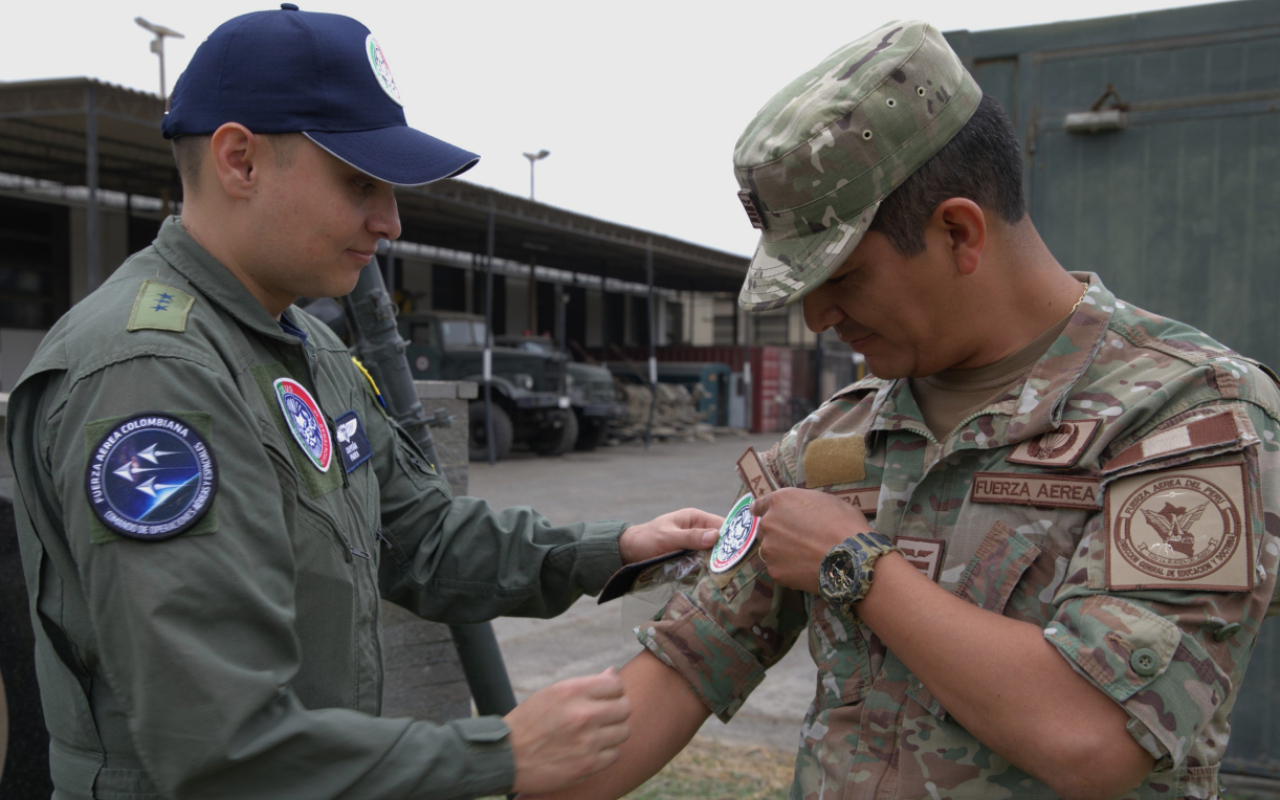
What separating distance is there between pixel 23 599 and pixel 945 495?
2.05 metres

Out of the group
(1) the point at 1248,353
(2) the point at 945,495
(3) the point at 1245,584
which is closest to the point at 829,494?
(2) the point at 945,495

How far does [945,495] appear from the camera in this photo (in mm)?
1478

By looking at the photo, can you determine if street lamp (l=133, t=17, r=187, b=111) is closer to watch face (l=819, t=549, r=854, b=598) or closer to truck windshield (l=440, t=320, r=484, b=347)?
truck windshield (l=440, t=320, r=484, b=347)

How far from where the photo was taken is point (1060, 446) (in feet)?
4.44

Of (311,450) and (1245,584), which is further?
(311,450)

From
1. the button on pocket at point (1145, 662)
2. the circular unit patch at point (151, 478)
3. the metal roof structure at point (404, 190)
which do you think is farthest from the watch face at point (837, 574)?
the metal roof structure at point (404, 190)

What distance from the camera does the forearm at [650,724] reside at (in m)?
1.66

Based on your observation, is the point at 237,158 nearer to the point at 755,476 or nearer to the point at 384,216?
the point at 384,216

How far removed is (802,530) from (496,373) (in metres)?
14.3

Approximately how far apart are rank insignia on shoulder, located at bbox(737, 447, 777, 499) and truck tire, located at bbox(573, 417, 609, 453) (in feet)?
51.5

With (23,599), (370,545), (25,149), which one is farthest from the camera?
(25,149)

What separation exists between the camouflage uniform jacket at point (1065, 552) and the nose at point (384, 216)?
78cm

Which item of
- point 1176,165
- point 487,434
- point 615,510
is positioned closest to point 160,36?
point 487,434

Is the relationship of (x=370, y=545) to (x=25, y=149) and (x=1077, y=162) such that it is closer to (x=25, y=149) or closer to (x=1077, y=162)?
(x=1077, y=162)
